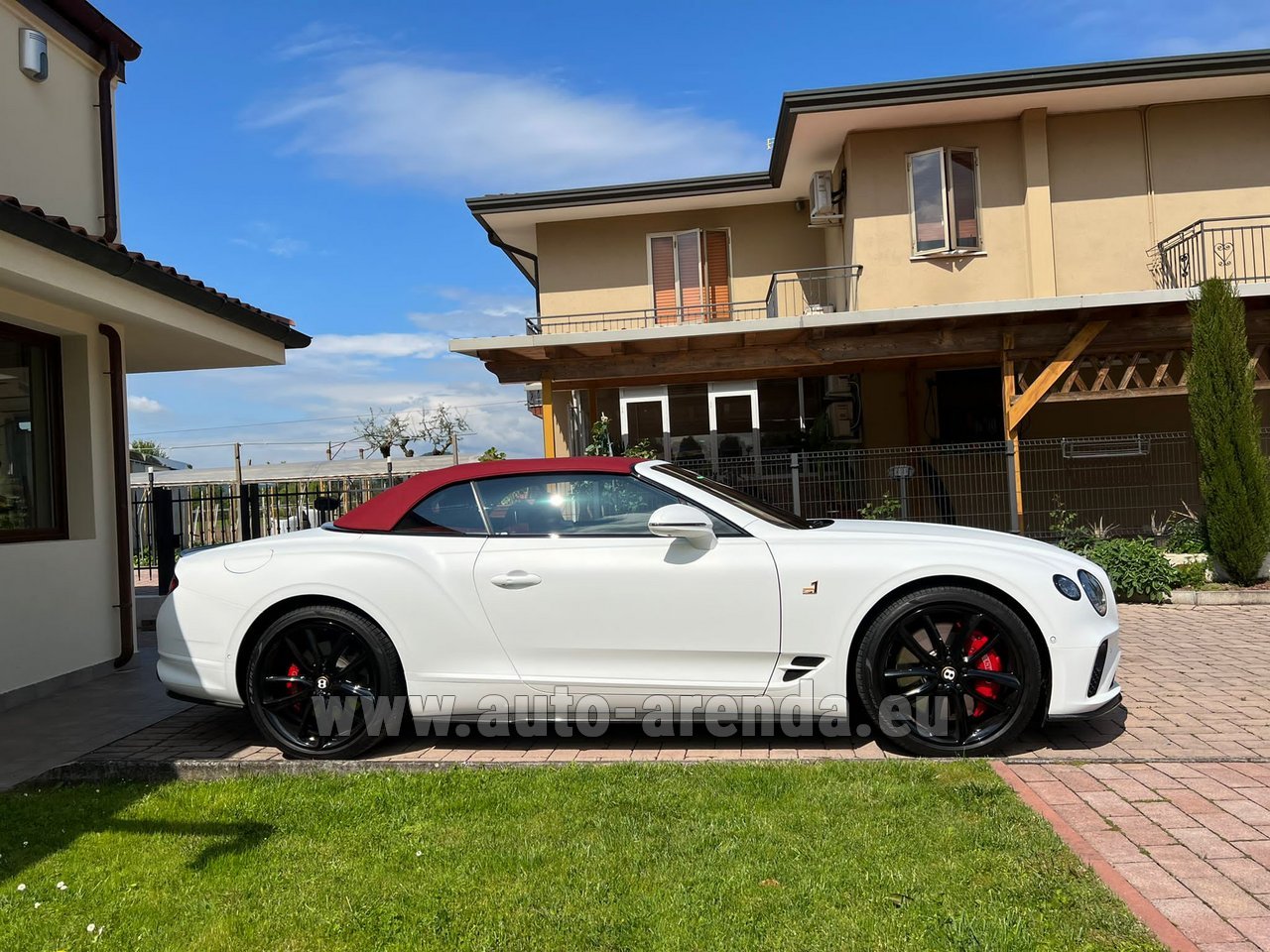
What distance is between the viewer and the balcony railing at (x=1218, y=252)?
42.1 ft

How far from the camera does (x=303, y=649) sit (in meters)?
4.62

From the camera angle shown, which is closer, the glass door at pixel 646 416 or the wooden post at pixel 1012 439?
the wooden post at pixel 1012 439

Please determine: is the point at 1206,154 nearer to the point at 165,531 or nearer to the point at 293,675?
the point at 293,675

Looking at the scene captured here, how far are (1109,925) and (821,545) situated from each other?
2018 mm

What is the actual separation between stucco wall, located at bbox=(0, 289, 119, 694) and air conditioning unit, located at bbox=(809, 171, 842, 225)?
10.4 meters

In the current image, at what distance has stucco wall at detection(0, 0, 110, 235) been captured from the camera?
656cm

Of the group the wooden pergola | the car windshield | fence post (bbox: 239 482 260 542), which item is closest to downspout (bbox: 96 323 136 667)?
fence post (bbox: 239 482 260 542)

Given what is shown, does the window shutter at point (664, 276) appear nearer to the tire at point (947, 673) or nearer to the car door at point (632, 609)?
the car door at point (632, 609)

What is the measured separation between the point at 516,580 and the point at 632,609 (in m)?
0.56

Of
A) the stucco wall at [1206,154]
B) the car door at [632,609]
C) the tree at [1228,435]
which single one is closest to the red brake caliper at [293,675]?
the car door at [632,609]

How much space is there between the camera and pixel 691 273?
53.8 ft

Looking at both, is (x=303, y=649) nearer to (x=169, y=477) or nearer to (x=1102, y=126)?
(x=1102, y=126)

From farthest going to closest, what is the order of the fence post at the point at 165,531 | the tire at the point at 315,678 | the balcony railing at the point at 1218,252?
the balcony railing at the point at 1218,252 < the fence post at the point at 165,531 < the tire at the point at 315,678

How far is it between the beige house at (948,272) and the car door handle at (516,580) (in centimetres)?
723
